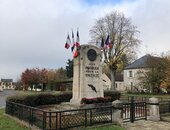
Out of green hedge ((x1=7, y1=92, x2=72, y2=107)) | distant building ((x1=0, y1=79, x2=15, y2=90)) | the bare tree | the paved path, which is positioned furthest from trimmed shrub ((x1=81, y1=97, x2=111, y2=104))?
distant building ((x1=0, y1=79, x2=15, y2=90))

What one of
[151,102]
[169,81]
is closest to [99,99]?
[151,102]

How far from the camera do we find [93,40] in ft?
172

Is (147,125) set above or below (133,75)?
below

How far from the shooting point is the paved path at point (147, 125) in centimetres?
1249

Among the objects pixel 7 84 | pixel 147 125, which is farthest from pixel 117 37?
pixel 7 84

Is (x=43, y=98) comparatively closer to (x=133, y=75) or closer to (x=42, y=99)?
(x=42, y=99)

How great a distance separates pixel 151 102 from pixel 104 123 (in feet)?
12.3

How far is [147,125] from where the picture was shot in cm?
1319

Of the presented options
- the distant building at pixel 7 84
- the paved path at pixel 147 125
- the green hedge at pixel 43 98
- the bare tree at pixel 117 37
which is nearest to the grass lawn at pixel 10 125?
the green hedge at pixel 43 98

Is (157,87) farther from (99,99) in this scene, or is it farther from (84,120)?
(84,120)

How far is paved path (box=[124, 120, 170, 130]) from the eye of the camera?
12.5 metres

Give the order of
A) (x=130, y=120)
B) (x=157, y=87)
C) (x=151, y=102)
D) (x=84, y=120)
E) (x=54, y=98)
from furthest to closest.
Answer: (x=157, y=87) < (x=54, y=98) < (x=151, y=102) < (x=130, y=120) < (x=84, y=120)

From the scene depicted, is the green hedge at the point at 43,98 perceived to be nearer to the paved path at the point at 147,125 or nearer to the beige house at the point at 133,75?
the paved path at the point at 147,125

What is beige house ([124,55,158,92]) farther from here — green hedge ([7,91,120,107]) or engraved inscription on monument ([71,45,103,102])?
engraved inscription on monument ([71,45,103,102])
